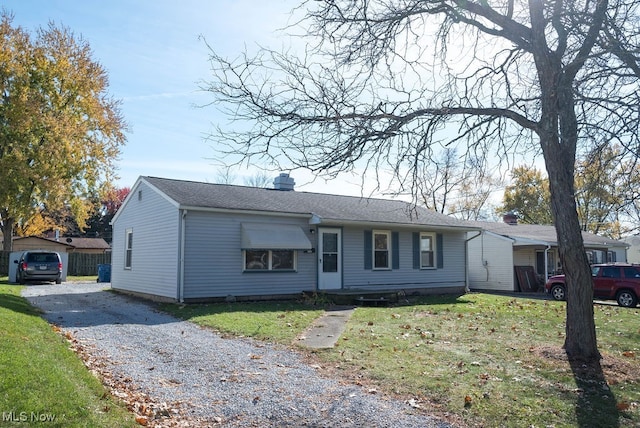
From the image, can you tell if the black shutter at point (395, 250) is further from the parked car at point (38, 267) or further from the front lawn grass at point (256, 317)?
the parked car at point (38, 267)

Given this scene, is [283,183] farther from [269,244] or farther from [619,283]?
[619,283]

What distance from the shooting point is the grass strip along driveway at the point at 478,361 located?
5.41 metres

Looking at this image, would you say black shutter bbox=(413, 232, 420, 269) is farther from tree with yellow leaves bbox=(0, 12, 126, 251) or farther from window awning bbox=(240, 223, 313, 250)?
tree with yellow leaves bbox=(0, 12, 126, 251)

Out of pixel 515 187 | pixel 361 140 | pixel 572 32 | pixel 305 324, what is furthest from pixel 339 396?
pixel 515 187

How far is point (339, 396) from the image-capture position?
5.70 meters

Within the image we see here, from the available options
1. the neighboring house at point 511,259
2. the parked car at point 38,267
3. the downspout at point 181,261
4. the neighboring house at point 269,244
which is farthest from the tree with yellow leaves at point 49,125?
the neighboring house at point 511,259

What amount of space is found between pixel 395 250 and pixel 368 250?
4.27 ft

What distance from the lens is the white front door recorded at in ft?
56.7

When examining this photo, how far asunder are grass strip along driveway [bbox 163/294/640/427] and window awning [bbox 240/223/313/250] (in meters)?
2.48

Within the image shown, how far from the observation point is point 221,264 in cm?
1516

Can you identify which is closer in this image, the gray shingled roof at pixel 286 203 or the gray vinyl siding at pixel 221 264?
the gray vinyl siding at pixel 221 264

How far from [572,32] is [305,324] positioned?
7.52 meters

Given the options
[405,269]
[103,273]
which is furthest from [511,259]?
[103,273]

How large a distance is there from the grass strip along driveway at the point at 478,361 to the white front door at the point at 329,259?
12.4 ft
